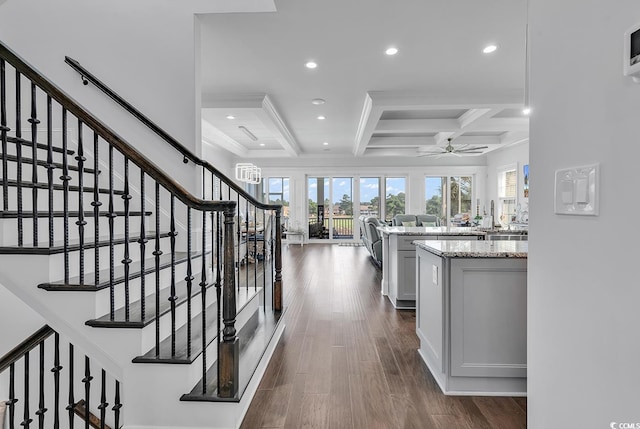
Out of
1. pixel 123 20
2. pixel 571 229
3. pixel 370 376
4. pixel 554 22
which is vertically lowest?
pixel 370 376

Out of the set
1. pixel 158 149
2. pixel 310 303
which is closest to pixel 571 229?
pixel 158 149

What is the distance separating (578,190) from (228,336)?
1.59 m

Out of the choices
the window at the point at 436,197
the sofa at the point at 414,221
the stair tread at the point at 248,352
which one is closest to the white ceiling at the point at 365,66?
the sofa at the point at 414,221

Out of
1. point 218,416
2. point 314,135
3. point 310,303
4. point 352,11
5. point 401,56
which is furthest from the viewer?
point 314,135

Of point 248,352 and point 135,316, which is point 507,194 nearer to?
point 248,352

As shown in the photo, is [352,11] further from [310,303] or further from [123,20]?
[310,303]

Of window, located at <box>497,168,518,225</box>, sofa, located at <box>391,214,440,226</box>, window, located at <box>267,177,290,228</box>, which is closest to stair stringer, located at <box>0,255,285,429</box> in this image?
sofa, located at <box>391,214,440,226</box>

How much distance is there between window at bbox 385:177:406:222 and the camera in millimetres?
10414

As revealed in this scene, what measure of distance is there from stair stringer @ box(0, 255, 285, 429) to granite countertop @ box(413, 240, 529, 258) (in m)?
1.50

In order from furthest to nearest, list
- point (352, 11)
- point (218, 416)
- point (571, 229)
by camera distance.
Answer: point (352, 11) → point (218, 416) → point (571, 229)

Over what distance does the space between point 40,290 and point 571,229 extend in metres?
2.28

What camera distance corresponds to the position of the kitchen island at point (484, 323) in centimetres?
208

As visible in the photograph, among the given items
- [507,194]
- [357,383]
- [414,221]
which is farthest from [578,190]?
[507,194]

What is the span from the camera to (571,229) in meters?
0.85
